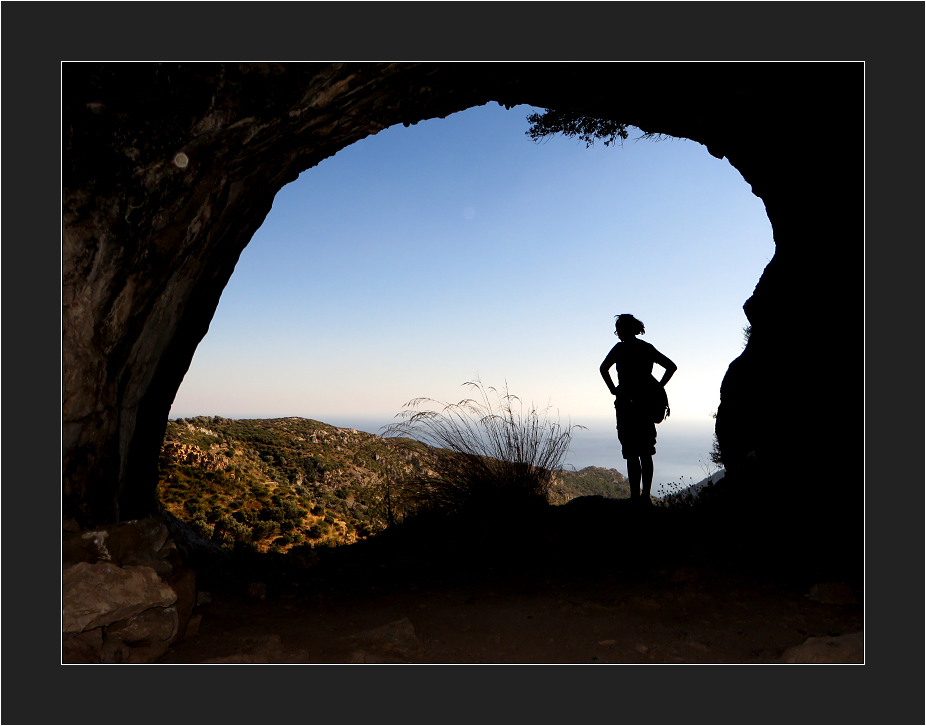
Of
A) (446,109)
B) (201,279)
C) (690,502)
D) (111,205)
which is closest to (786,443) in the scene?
(690,502)

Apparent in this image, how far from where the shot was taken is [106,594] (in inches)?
77.4

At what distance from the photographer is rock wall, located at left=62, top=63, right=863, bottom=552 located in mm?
2021

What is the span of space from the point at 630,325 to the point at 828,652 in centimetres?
309

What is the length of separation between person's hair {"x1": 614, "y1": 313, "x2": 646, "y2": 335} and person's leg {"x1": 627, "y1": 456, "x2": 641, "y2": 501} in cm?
119

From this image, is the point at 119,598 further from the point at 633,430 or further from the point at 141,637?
the point at 633,430

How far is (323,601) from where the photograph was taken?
2.99 metres

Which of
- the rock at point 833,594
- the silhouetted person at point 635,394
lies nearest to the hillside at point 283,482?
the silhouetted person at point 635,394

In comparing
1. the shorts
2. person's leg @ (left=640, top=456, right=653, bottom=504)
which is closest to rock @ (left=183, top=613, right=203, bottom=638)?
the shorts

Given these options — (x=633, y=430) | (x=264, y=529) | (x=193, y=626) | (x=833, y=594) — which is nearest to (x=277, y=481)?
(x=264, y=529)

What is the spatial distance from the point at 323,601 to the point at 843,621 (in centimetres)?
279

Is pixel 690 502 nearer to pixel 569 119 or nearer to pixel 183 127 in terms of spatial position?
pixel 569 119

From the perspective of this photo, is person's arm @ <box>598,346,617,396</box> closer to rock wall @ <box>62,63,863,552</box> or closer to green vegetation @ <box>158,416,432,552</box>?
rock wall @ <box>62,63,863,552</box>

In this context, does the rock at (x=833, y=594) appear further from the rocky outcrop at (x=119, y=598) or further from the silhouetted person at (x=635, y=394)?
the rocky outcrop at (x=119, y=598)

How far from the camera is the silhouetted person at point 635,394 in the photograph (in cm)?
447
